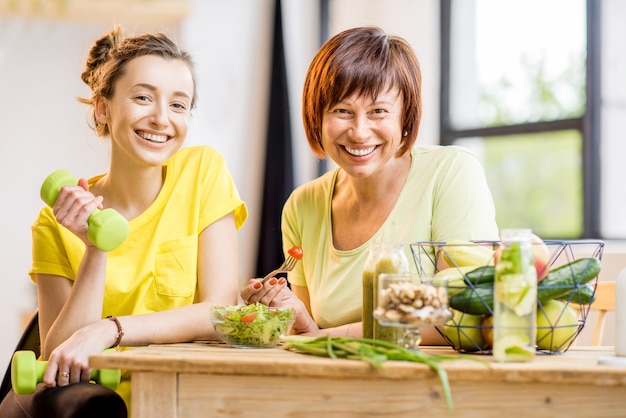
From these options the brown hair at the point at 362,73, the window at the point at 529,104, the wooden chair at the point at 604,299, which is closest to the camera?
the brown hair at the point at 362,73

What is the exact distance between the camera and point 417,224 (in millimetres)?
1898

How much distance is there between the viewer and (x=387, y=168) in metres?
1.99

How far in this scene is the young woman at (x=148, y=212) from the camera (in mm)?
1915

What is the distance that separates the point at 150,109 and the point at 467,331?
92 centimetres

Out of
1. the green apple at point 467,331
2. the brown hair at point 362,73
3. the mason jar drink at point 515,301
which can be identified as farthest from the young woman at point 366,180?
the mason jar drink at point 515,301

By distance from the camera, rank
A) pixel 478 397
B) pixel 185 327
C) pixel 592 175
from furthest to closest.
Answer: pixel 592 175 < pixel 185 327 < pixel 478 397

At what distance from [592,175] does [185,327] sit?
2.21 meters

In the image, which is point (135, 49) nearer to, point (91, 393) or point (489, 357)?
point (91, 393)

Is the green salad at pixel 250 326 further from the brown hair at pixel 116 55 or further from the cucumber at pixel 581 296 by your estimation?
the brown hair at pixel 116 55

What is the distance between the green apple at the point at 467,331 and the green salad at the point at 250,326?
30 cm

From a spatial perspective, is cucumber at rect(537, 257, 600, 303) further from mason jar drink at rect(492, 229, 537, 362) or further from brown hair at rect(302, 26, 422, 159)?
brown hair at rect(302, 26, 422, 159)

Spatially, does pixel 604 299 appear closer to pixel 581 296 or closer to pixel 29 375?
pixel 581 296

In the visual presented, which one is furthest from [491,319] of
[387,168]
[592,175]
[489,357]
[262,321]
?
[592,175]

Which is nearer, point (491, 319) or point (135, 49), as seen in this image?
point (491, 319)
